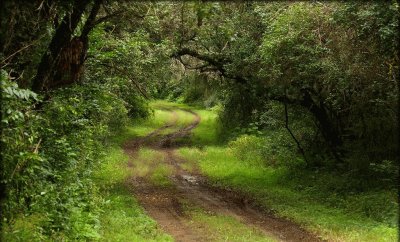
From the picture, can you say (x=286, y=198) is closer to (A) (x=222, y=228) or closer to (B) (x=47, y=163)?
(A) (x=222, y=228)

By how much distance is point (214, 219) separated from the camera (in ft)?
41.4

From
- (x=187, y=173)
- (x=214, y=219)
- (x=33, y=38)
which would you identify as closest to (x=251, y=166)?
(x=187, y=173)

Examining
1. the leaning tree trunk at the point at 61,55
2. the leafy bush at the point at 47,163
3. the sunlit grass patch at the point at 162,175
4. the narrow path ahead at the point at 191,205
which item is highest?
the leaning tree trunk at the point at 61,55

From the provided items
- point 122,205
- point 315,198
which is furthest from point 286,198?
point 122,205

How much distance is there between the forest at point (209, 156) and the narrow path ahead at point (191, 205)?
67 millimetres

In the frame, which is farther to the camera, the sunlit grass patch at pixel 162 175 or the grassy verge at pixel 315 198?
the sunlit grass patch at pixel 162 175

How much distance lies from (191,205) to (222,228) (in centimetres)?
298

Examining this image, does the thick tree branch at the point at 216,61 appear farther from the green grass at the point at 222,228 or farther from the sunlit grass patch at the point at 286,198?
the green grass at the point at 222,228

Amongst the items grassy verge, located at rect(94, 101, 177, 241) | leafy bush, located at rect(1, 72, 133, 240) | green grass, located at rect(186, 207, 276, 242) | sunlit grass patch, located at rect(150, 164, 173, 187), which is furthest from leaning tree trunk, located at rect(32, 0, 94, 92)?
sunlit grass patch, located at rect(150, 164, 173, 187)

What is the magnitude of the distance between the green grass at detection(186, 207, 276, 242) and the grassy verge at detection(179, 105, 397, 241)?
1.76 metres

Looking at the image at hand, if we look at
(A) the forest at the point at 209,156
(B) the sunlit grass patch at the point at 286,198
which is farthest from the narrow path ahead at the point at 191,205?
(B) the sunlit grass patch at the point at 286,198

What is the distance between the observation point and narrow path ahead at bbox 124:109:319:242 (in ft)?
37.9

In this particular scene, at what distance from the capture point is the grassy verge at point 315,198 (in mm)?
11594

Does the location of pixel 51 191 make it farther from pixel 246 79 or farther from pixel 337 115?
pixel 337 115
